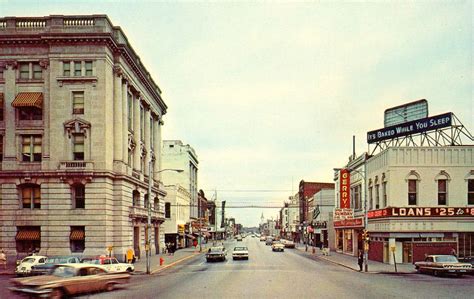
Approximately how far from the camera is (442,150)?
51719 millimetres

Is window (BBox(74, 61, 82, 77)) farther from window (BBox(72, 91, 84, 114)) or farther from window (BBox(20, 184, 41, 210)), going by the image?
window (BBox(20, 184, 41, 210))

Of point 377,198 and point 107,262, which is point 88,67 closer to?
point 107,262

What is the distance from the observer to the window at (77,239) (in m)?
53.4

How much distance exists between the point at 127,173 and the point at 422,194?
96.5 ft

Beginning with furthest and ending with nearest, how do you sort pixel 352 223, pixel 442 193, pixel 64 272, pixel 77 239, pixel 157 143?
pixel 157 143 < pixel 352 223 < pixel 77 239 < pixel 442 193 < pixel 64 272

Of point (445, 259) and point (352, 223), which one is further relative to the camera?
point (352, 223)

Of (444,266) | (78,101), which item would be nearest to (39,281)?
(444,266)

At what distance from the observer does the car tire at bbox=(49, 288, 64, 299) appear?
21906 millimetres

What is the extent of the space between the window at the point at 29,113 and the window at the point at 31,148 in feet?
5.99

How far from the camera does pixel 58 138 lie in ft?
178

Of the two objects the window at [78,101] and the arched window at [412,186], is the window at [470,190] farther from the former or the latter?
the window at [78,101]

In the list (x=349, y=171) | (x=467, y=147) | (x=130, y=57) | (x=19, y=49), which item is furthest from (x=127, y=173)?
(x=467, y=147)

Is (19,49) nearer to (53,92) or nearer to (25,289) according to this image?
(53,92)

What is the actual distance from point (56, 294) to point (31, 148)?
1393 inches
